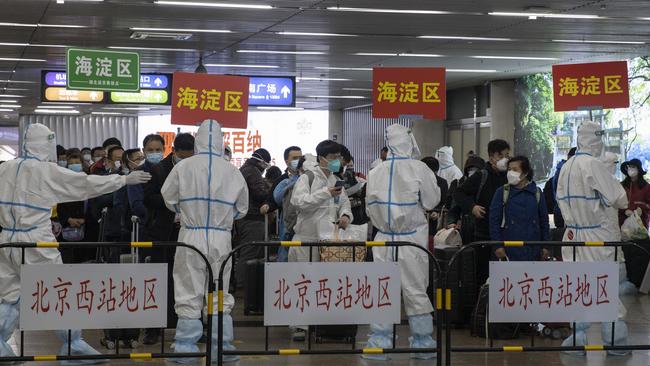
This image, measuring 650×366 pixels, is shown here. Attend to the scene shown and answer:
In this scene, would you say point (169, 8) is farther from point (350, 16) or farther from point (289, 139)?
point (289, 139)

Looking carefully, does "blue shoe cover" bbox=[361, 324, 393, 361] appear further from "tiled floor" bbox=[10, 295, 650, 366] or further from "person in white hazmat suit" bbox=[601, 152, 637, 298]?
"person in white hazmat suit" bbox=[601, 152, 637, 298]

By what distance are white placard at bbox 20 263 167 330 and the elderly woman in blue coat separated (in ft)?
12.1

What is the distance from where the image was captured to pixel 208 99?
1220 centimetres

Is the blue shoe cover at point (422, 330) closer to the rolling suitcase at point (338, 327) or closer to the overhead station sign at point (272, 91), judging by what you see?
the rolling suitcase at point (338, 327)

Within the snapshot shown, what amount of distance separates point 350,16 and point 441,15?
1.30 m

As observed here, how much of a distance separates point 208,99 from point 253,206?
1369 millimetres

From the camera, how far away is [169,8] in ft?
47.0

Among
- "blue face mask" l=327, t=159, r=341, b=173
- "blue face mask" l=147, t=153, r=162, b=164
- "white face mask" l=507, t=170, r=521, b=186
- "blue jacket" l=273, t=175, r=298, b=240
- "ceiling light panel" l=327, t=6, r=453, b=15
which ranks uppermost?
"ceiling light panel" l=327, t=6, r=453, b=15

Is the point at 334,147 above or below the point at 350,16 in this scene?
below

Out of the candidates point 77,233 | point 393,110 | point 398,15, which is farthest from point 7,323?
point 398,15

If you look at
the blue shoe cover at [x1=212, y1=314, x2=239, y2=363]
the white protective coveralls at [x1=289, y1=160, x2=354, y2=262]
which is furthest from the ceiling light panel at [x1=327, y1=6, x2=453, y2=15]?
the blue shoe cover at [x1=212, y1=314, x2=239, y2=363]

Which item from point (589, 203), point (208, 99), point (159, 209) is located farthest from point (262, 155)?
point (589, 203)

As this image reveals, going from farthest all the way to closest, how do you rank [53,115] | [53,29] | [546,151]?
1. [53,115]
2. [546,151]
3. [53,29]

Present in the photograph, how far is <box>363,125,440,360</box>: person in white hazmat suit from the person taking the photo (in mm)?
8375
